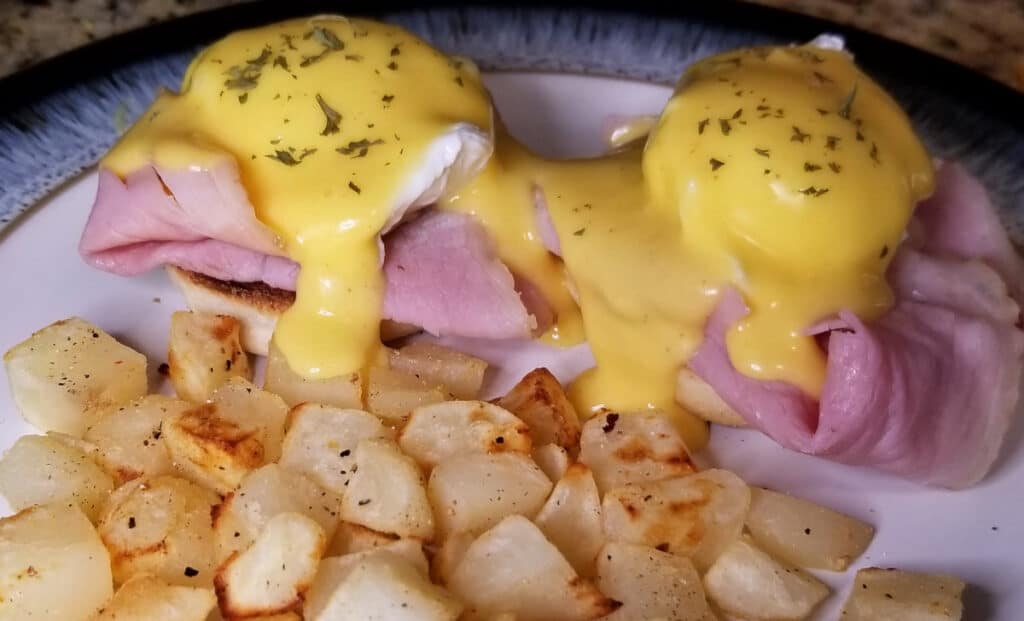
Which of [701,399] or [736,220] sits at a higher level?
[736,220]

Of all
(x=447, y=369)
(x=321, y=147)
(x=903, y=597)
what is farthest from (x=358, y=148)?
(x=903, y=597)

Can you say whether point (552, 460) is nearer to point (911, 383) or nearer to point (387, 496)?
point (387, 496)

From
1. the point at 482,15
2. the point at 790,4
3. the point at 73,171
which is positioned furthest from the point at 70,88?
the point at 790,4

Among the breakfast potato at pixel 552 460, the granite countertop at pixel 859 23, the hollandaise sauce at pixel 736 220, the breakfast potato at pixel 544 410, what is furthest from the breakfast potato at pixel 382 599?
the granite countertop at pixel 859 23

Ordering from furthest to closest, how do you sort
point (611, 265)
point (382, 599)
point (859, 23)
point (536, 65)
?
point (859, 23) < point (536, 65) < point (611, 265) < point (382, 599)

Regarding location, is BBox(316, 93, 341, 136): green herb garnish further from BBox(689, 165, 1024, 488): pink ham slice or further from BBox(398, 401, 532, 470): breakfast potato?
BBox(689, 165, 1024, 488): pink ham slice

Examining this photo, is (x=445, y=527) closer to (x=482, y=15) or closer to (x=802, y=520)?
(x=802, y=520)

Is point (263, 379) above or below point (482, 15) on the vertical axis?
below

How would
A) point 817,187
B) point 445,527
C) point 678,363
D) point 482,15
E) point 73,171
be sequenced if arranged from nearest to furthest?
1. point 445,527
2. point 817,187
3. point 678,363
4. point 73,171
5. point 482,15
